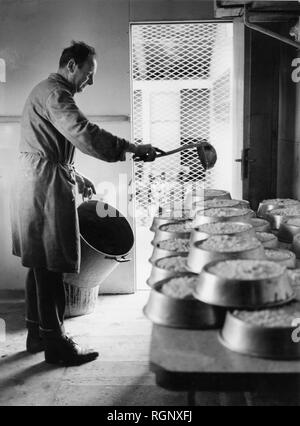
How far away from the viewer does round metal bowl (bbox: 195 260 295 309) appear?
1.99 meters

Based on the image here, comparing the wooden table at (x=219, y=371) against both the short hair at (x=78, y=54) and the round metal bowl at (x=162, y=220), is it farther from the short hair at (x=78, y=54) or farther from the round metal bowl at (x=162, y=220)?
the short hair at (x=78, y=54)

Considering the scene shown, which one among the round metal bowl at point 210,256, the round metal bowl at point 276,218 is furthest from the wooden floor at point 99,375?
the round metal bowl at point 276,218

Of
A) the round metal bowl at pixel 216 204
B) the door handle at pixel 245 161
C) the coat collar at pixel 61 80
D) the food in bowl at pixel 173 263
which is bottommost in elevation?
the food in bowl at pixel 173 263

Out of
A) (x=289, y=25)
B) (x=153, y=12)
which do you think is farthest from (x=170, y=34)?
(x=289, y=25)

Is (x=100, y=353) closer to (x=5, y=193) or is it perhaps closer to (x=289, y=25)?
(x=5, y=193)

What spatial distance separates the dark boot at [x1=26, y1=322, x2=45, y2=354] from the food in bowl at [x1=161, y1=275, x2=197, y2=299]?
2.05m

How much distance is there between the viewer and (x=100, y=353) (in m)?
3.97

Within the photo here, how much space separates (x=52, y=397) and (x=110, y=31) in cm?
342

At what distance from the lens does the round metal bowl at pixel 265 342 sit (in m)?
1.80

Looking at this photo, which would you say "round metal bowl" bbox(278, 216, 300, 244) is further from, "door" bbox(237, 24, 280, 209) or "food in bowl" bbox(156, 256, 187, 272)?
"door" bbox(237, 24, 280, 209)

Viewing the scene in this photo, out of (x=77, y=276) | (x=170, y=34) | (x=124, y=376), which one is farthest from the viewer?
(x=170, y=34)

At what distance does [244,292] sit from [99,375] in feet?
6.41

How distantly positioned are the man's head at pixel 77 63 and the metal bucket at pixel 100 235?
1148 mm

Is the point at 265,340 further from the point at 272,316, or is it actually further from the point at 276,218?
the point at 276,218
